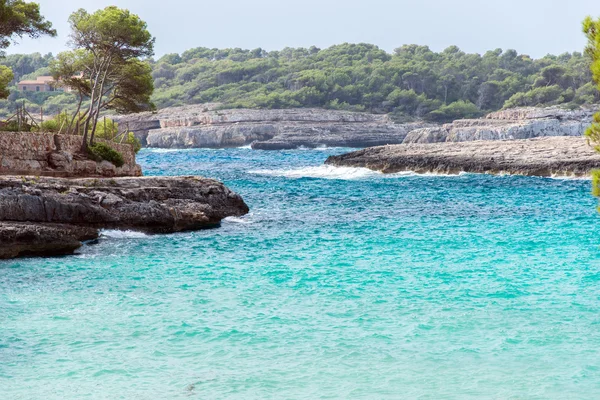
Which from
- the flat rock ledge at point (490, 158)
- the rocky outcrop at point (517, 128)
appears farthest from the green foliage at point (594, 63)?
the rocky outcrop at point (517, 128)

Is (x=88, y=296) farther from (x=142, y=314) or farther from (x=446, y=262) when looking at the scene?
(x=446, y=262)

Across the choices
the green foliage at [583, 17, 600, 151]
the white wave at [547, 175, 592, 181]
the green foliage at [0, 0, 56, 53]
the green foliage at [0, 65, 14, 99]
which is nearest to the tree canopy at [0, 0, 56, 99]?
the green foliage at [0, 0, 56, 53]

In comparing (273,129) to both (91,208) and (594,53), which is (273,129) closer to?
(91,208)

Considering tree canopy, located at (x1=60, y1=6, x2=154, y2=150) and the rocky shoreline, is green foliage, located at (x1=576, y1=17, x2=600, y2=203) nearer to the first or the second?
tree canopy, located at (x1=60, y1=6, x2=154, y2=150)

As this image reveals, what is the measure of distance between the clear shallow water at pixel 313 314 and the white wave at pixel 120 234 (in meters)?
0.14

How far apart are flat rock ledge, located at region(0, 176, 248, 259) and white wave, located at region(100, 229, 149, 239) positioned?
18 cm

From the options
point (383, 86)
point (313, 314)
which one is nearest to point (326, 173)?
point (313, 314)

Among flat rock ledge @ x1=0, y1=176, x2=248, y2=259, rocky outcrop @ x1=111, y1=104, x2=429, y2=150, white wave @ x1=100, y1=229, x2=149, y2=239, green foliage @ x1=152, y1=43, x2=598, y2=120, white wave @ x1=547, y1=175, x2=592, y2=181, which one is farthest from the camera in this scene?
green foliage @ x1=152, y1=43, x2=598, y2=120

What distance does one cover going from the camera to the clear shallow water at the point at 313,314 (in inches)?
516

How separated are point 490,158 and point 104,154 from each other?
1433 inches

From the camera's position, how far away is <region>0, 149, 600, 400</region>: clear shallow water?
516 inches

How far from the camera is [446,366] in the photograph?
1376 cm

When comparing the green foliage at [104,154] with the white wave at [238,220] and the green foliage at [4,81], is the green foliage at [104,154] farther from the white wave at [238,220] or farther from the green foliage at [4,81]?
the green foliage at [4,81]

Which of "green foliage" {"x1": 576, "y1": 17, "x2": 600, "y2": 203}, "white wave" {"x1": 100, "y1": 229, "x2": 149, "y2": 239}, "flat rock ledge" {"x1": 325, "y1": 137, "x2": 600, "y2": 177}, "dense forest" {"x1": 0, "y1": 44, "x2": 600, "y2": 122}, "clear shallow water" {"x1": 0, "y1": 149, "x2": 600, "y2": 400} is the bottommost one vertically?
"clear shallow water" {"x1": 0, "y1": 149, "x2": 600, "y2": 400}
